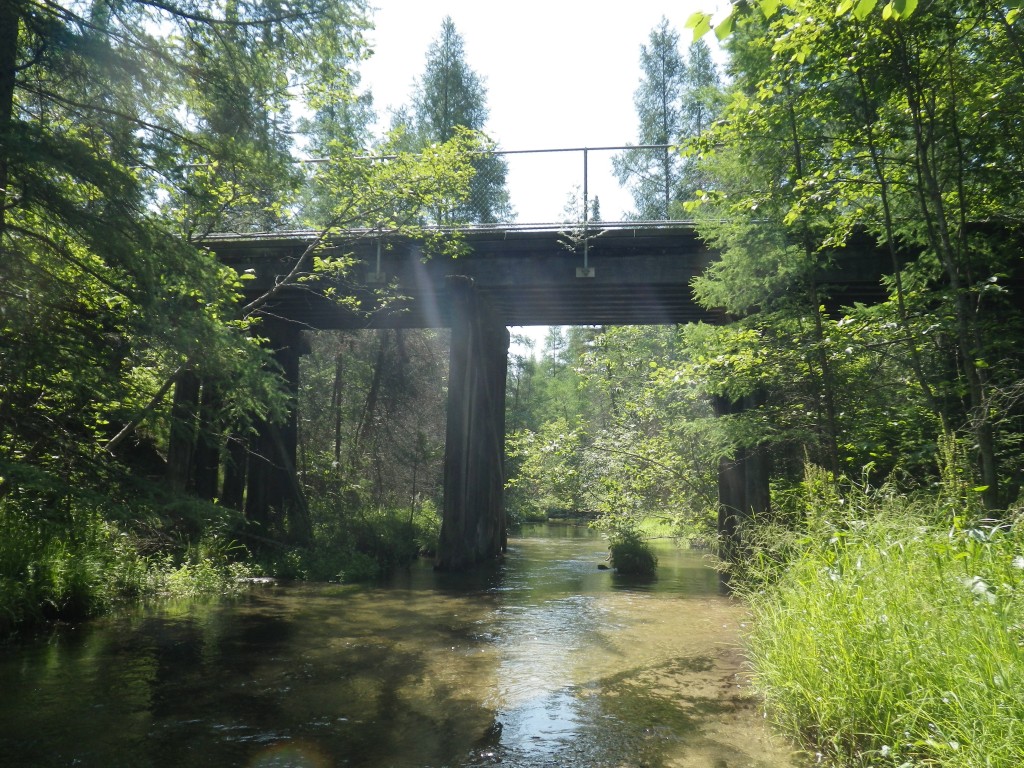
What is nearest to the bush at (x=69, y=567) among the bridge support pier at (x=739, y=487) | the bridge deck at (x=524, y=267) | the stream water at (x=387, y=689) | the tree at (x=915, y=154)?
the stream water at (x=387, y=689)

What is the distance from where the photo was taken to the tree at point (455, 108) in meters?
23.9

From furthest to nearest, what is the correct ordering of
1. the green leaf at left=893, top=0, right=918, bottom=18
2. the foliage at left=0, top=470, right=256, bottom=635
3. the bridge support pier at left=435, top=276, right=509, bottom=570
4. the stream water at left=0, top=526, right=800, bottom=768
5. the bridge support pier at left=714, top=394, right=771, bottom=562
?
the bridge support pier at left=435, top=276, right=509, bottom=570
the bridge support pier at left=714, top=394, right=771, bottom=562
the foliage at left=0, top=470, right=256, bottom=635
the stream water at left=0, top=526, right=800, bottom=768
the green leaf at left=893, top=0, right=918, bottom=18

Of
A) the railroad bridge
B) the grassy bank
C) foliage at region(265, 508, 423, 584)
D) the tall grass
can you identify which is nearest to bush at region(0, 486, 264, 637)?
the tall grass

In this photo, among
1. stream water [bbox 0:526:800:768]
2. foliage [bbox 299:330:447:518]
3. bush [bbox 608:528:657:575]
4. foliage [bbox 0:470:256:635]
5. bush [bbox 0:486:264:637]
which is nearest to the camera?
stream water [bbox 0:526:800:768]

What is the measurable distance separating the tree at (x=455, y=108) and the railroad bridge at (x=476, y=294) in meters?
8.73

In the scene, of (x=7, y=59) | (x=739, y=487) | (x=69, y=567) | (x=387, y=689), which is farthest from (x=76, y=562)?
(x=739, y=487)

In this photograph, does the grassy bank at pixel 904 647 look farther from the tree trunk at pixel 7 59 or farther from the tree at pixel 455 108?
the tree at pixel 455 108

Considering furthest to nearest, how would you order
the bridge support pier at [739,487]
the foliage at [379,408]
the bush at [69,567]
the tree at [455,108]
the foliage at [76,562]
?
the tree at [455,108]
the foliage at [379,408]
the bridge support pier at [739,487]
the bush at [69,567]
the foliage at [76,562]

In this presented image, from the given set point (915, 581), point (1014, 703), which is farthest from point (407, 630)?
point (1014, 703)

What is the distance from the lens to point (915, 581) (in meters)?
3.98

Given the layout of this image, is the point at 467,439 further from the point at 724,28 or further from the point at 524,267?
the point at 724,28

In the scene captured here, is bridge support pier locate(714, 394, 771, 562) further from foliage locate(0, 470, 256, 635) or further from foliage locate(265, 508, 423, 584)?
foliage locate(0, 470, 256, 635)

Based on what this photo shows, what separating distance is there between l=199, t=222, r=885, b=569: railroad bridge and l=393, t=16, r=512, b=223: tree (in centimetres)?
873

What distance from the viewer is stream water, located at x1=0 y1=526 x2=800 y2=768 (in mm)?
4426
